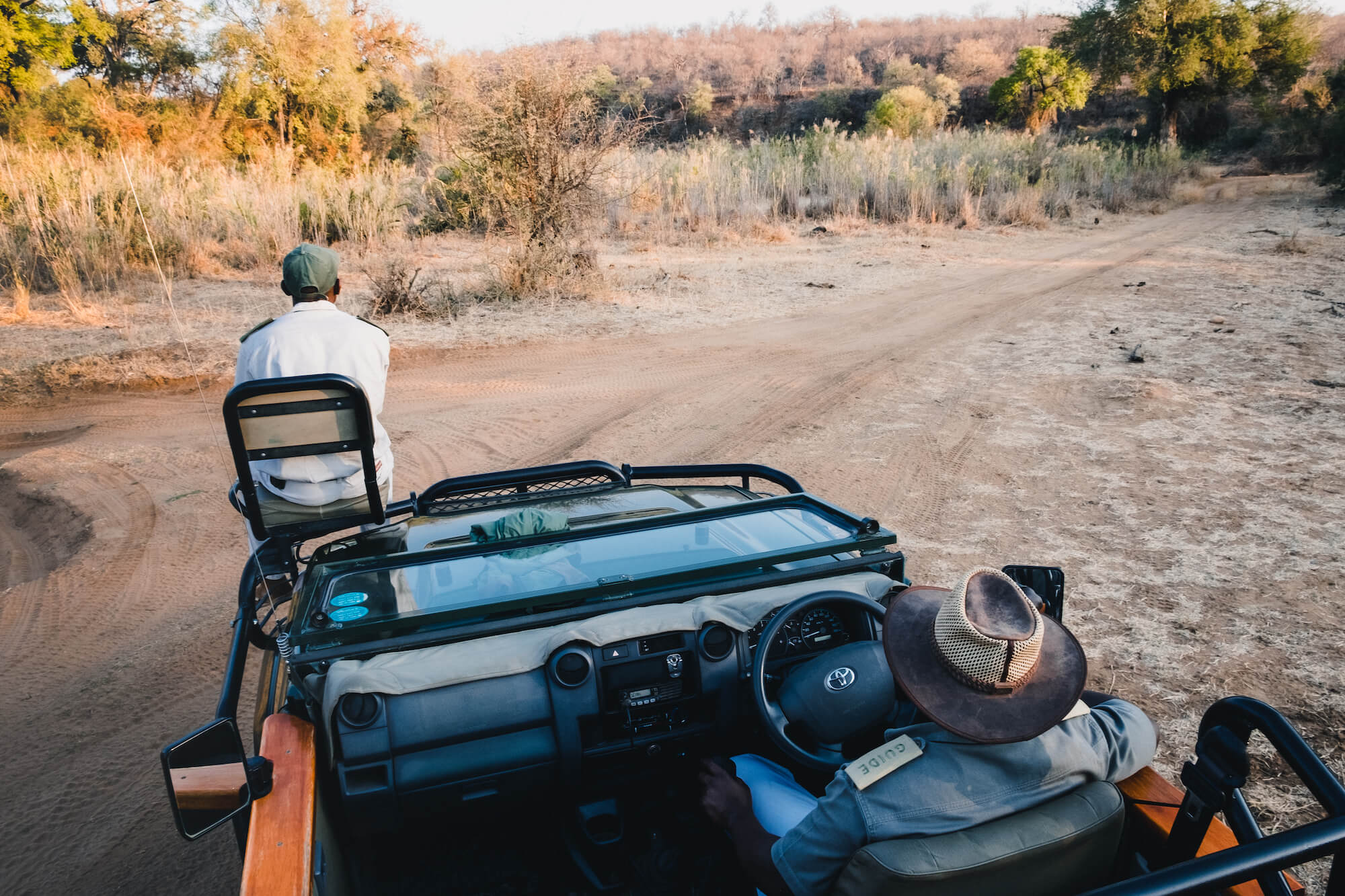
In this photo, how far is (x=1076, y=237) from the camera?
16.7m

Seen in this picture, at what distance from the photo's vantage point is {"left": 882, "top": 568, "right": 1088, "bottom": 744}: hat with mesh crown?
1683mm

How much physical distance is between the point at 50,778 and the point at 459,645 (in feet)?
7.37

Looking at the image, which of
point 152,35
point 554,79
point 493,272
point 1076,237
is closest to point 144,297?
point 493,272

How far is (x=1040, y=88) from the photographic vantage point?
32750 mm

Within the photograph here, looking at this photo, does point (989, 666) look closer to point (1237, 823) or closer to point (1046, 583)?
point (1237, 823)

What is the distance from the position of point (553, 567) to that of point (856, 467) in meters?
4.04

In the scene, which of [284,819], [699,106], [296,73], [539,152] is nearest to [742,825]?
[284,819]

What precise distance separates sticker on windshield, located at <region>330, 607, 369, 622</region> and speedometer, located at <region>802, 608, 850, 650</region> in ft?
4.00

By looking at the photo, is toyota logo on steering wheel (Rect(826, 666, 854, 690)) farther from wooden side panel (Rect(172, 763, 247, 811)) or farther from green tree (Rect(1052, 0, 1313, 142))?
green tree (Rect(1052, 0, 1313, 142))

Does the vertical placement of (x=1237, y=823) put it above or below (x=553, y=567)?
below

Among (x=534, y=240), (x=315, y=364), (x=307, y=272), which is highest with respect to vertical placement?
(x=307, y=272)

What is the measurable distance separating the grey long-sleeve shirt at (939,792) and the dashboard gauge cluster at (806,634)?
1.92 feet

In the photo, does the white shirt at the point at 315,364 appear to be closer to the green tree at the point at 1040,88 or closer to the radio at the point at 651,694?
the radio at the point at 651,694

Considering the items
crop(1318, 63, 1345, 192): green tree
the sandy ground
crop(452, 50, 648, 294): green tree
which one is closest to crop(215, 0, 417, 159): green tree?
crop(452, 50, 648, 294): green tree
